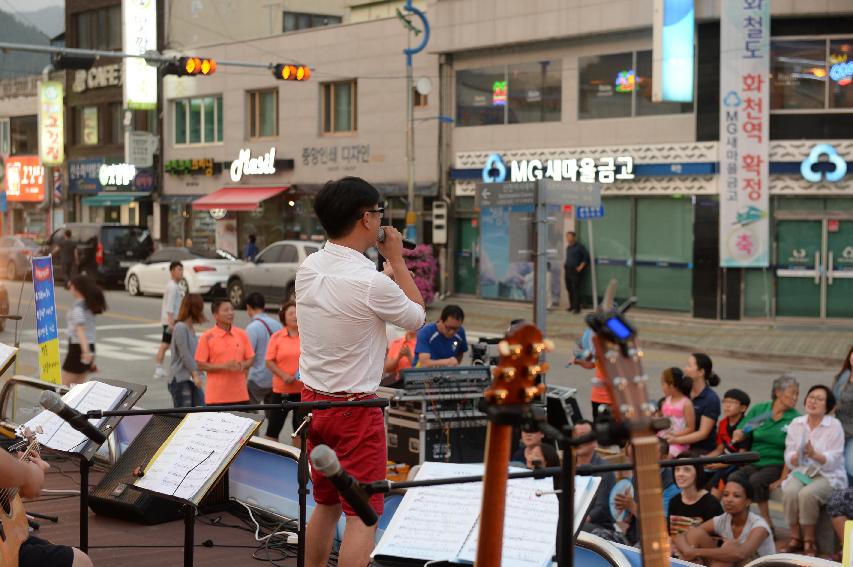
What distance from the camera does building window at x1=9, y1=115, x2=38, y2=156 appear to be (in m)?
53.2

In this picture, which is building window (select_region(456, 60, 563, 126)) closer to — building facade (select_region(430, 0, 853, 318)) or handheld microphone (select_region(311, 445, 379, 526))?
building facade (select_region(430, 0, 853, 318))

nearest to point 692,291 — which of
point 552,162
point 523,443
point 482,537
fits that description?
point 552,162

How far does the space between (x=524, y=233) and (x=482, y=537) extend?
1882 centimetres

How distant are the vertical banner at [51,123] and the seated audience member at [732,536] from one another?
4353cm

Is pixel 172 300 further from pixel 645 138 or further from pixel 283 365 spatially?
pixel 645 138

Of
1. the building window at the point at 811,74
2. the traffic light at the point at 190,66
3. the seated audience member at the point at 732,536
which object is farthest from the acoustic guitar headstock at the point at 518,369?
the building window at the point at 811,74

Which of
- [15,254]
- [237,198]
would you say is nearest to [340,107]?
[237,198]

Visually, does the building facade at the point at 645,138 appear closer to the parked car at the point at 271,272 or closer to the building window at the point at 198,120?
the parked car at the point at 271,272

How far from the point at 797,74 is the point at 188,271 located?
49.6 feet

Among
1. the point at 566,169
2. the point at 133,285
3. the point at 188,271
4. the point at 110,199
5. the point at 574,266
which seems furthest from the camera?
the point at 110,199

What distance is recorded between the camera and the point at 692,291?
25.2 m

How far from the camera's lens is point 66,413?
14.5 feet

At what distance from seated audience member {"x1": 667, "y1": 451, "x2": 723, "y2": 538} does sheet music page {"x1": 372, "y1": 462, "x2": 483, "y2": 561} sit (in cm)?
299

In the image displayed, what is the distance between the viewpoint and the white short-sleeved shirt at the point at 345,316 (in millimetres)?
4848
